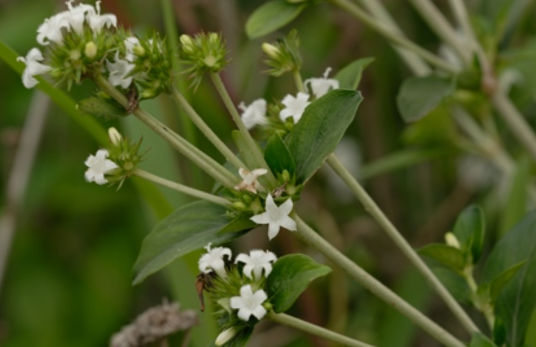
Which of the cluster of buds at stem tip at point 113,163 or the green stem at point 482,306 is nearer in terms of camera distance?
the cluster of buds at stem tip at point 113,163

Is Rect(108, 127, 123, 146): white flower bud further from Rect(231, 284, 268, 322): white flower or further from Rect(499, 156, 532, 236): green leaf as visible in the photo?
Rect(499, 156, 532, 236): green leaf

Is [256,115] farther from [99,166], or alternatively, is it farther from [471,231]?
[471,231]

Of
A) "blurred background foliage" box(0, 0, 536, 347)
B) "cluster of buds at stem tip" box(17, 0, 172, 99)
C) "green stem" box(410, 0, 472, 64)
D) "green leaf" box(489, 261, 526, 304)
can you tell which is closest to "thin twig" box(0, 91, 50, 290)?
"blurred background foliage" box(0, 0, 536, 347)

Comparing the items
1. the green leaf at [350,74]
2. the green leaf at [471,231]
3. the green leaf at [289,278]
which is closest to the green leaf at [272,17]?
the green leaf at [350,74]

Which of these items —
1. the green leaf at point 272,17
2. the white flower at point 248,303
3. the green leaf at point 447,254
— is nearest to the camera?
the white flower at point 248,303

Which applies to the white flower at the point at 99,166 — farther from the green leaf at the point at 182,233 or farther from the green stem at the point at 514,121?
the green stem at the point at 514,121

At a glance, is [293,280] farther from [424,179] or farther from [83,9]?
[424,179]

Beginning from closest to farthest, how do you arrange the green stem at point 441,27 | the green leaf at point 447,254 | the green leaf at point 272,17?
the green leaf at point 447,254 < the green leaf at point 272,17 < the green stem at point 441,27
